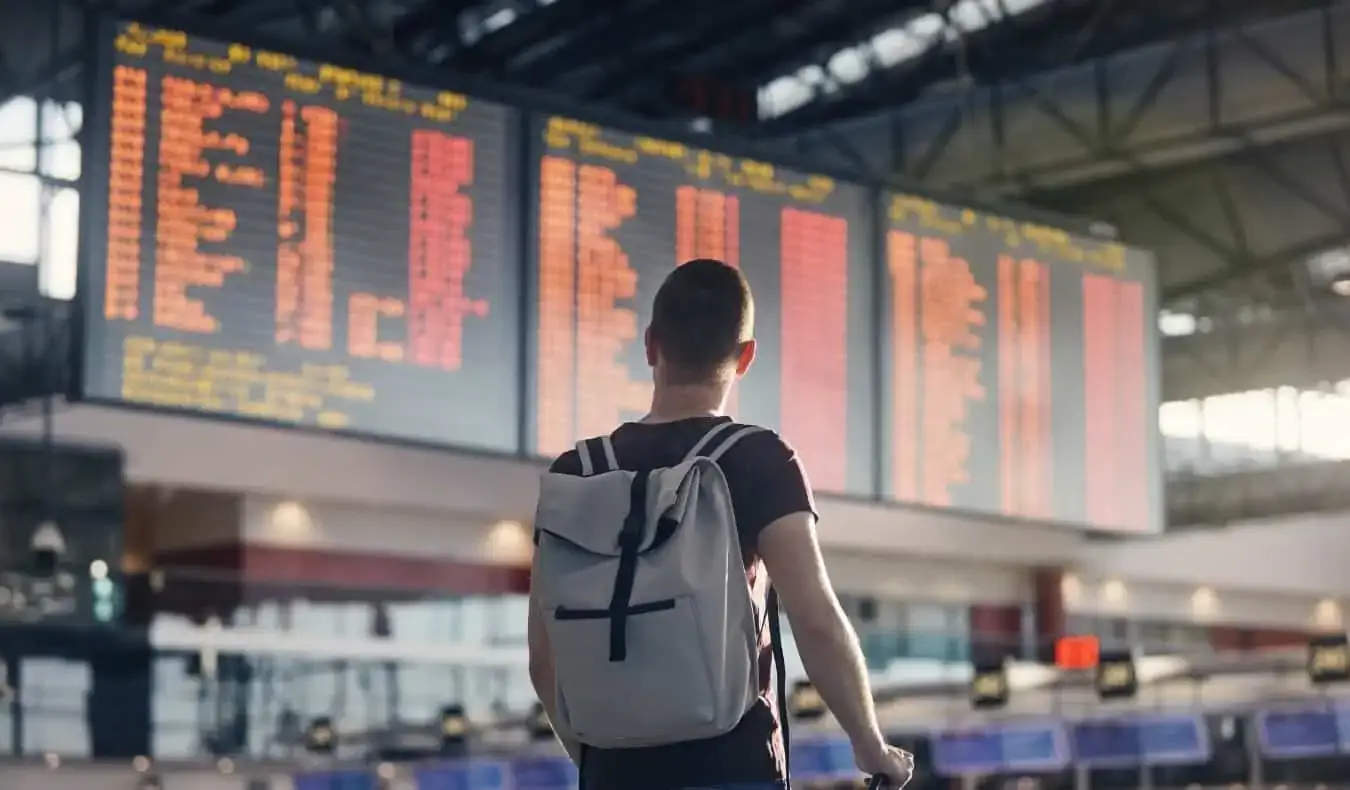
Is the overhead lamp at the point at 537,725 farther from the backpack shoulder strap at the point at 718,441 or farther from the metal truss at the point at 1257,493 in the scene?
the metal truss at the point at 1257,493

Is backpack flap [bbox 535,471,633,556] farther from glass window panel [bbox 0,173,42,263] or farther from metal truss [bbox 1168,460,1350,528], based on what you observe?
metal truss [bbox 1168,460,1350,528]

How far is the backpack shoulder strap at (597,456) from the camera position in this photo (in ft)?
8.80

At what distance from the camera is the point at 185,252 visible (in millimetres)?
8164

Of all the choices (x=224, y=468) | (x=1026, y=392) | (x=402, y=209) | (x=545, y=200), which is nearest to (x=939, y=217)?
(x=1026, y=392)

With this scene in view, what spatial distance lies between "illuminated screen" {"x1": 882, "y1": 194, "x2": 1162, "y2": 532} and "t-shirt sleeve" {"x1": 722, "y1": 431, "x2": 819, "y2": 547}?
7.65m

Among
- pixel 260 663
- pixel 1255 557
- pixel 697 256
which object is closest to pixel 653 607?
pixel 697 256

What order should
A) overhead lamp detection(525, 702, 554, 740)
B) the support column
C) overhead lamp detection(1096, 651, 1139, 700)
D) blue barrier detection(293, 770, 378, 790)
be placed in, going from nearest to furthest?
overhead lamp detection(1096, 651, 1139, 700) < blue barrier detection(293, 770, 378, 790) < overhead lamp detection(525, 702, 554, 740) < the support column

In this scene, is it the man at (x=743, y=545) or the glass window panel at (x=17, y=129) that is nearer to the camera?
the man at (x=743, y=545)

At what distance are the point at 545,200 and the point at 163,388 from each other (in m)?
1.97

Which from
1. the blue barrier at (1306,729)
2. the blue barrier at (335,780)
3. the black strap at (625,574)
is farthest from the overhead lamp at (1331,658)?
the black strap at (625,574)

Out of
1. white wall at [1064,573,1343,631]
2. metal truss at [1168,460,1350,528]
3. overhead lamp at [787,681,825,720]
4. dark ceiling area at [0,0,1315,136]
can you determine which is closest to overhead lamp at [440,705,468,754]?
overhead lamp at [787,681,825,720]

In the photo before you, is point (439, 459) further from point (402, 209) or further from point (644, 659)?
point (644, 659)

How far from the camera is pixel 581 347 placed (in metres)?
9.26

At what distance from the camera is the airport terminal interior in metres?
8.45
